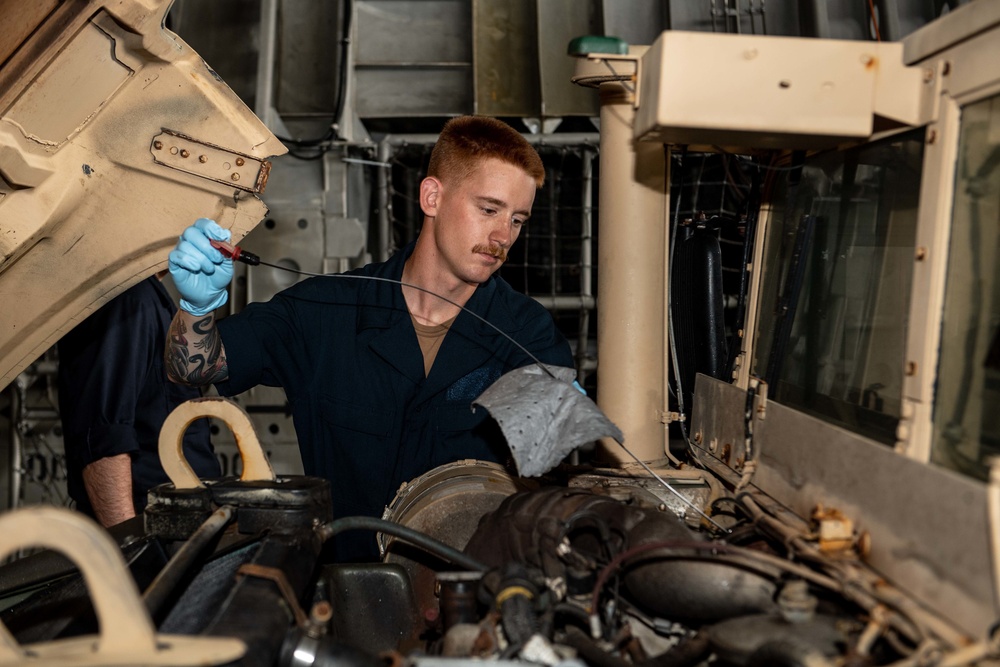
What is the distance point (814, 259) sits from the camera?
2051mm

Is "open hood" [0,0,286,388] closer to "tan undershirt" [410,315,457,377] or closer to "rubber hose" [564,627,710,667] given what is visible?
"tan undershirt" [410,315,457,377]

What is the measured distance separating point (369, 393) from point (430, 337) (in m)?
0.30

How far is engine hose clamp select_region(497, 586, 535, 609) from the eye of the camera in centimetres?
151

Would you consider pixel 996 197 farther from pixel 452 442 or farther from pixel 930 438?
pixel 452 442

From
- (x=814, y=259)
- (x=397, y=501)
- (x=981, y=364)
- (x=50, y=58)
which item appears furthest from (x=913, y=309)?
(x=50, y=58)

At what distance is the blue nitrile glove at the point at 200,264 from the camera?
7.16 ft

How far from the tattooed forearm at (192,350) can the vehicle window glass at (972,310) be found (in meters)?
1.83

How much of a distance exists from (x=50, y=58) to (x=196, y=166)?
41 cm

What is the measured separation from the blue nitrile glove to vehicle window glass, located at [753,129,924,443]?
1.43 m

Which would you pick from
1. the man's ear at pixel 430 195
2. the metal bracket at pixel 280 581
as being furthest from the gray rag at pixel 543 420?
the man's ear at pixel 430 195

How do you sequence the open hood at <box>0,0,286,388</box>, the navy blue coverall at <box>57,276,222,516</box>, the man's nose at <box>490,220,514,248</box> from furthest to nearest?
A: the navy blue coverall at <box>57,276,222,516</box> < the man's nose at <box>490,220,514,248</box> < the open hood at <box>0,0,286,388</box>

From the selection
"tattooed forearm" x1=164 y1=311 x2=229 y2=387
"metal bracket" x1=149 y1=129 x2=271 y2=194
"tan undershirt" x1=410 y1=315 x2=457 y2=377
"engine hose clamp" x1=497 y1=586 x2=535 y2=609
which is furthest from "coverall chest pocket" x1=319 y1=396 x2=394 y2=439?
"engine hose clamp" x1=497 y1=586 x2=535 y2=609

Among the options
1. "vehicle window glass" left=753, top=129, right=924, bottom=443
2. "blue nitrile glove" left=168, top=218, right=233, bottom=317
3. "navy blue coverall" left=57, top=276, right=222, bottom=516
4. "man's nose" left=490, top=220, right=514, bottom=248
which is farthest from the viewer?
"navy blue coverall" left=57, top=276, right=222, bottom=516

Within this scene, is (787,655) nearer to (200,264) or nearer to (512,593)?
(512,593)
